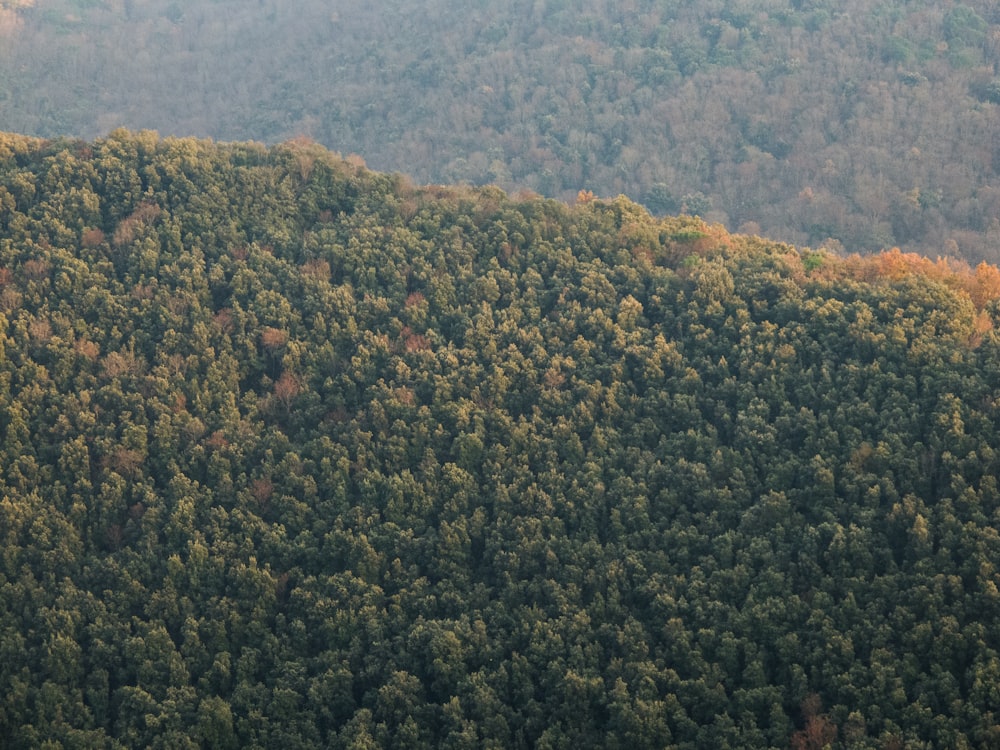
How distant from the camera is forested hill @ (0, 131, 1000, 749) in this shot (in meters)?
24.8

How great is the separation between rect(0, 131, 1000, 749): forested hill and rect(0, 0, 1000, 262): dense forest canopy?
27050 mm

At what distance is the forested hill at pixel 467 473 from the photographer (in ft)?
81.2

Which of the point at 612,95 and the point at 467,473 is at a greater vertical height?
the point at 612,95

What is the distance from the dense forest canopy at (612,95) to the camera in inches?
2424

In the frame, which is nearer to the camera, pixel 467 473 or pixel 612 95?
pixel 467 473

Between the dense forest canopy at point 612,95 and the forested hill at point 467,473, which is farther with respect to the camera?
the dense forest canopy at point 612,95

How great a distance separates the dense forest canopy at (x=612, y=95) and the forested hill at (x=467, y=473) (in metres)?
27.0

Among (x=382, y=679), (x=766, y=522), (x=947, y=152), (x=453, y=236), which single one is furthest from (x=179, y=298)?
(x=947, y=152)

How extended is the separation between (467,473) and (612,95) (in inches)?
1941

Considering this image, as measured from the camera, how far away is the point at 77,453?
29062 millimetres

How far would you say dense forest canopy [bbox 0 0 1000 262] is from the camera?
61.6 meters

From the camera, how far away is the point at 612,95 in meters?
73.2

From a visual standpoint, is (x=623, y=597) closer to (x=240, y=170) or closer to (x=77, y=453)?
(x=77, y=453)

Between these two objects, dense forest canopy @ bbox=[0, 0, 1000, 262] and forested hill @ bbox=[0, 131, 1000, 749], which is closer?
forested hill @ bbox=[0, 131, 1000, 749]
